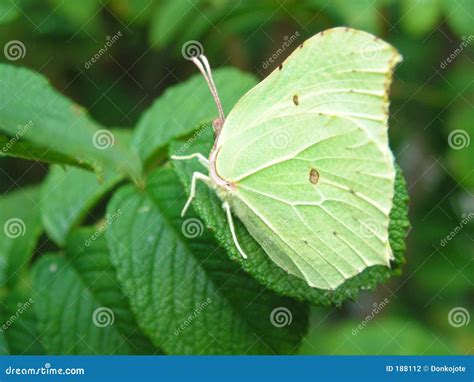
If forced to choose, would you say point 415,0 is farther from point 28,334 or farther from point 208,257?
point 28,334

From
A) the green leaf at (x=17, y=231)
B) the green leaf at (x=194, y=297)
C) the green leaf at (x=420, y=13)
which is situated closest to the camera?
the green leaf at (x=194, y=297)

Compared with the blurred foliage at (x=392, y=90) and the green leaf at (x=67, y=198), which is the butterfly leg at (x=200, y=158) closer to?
the green leaf at (x=67, y=198)

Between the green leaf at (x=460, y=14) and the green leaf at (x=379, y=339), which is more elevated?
the green leaf at (x=460, y=14)

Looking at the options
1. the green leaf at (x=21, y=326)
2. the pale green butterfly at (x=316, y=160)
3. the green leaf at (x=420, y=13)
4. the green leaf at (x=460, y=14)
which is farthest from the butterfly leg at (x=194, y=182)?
the green leaf at (x=460, y=14)

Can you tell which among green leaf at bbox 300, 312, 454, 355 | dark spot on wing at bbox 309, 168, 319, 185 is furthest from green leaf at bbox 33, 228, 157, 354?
green leaf at bbox 300, 312, 454, 355

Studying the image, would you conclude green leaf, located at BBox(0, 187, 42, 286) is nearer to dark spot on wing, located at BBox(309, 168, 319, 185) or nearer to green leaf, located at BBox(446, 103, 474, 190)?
dark spot on wing, located at BBox(309, 168, 319, 185)

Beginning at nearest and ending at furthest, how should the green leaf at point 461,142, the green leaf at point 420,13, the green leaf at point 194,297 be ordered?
the green leaf at point 194,297
the green leaf at point 420,13
the green leaf at point 461,142
